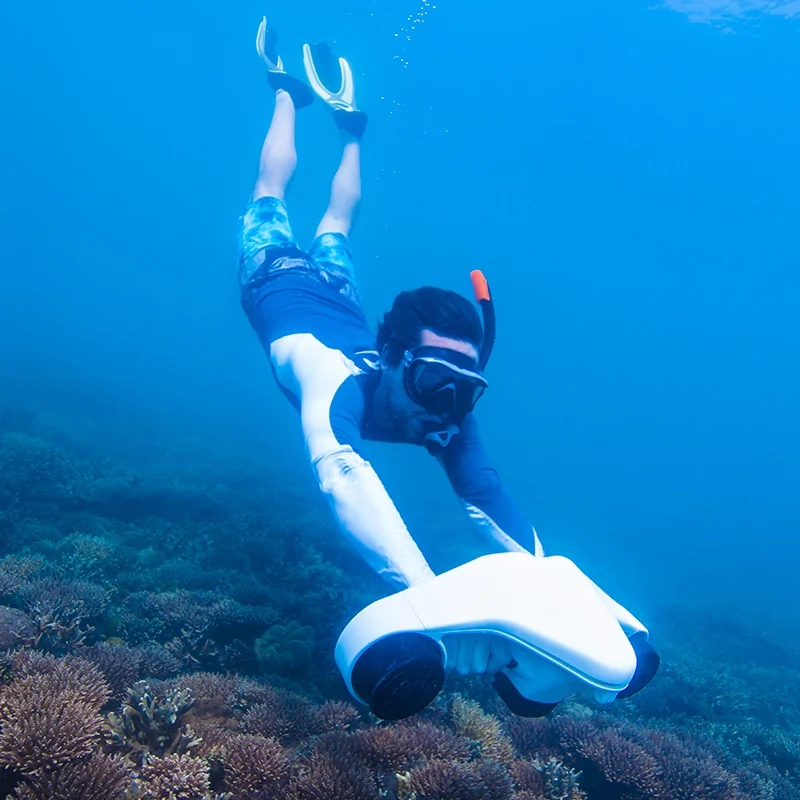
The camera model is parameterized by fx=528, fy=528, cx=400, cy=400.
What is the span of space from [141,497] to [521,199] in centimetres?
7348

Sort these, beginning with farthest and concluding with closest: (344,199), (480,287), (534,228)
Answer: (534,228), (344,199), (480,287)

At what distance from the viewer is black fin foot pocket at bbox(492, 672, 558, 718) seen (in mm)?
2199

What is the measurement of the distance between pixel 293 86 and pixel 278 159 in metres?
2.32

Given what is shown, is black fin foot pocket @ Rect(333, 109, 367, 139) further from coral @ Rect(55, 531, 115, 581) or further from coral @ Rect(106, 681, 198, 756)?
coral @ Rect(106, 681, 198, 756)

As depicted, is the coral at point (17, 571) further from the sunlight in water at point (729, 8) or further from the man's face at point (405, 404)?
the sunlight in water at point (729, 8)

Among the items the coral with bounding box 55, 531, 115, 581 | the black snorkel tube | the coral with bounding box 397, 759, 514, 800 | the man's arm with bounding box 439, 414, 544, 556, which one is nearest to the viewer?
the coral with bounding box 397, 759, 514, 800

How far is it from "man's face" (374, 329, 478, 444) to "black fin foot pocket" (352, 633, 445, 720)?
160cm

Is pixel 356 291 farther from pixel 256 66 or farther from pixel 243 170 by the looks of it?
pixel 243 170

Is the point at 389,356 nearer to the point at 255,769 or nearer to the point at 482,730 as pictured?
the point at 255,769

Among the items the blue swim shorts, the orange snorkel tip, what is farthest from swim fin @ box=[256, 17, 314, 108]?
the orange snorkel tip

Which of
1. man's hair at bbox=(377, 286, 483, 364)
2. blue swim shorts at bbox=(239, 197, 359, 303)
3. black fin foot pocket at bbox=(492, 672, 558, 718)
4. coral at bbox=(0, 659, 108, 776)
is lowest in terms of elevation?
coral at bbox=(0, 659, 108, 776)

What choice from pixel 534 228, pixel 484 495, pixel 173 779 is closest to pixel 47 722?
pixel 173 779

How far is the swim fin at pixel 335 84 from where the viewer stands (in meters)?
8.71

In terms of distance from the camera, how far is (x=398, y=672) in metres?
1.81
